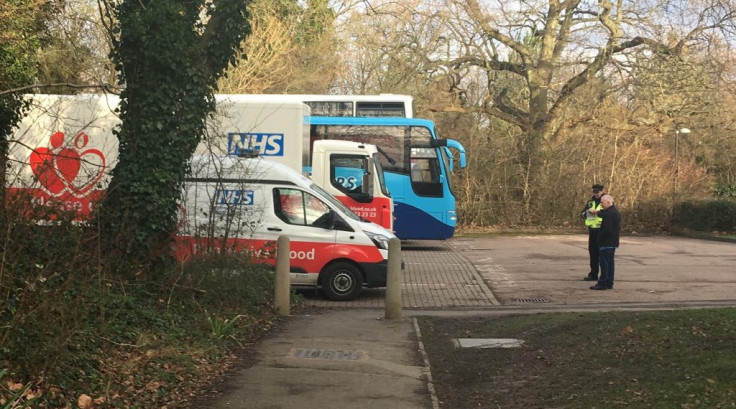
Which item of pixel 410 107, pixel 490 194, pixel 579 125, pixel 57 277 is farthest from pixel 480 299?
pixel 579 125

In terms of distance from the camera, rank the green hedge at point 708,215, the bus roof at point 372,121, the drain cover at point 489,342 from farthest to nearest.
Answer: the green hedge at point 708,215 < the bus roof at point 372,121 < the drain cover at point 489,342

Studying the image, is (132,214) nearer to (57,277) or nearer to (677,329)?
(57,277)

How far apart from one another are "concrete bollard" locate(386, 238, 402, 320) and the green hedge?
74.7 ft

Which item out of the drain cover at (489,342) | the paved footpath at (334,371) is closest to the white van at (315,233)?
the paved footpath at (334,371)

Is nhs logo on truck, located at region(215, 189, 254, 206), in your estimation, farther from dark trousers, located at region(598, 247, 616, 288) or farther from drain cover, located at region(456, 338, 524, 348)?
dark trousers, located at region(598, 247, 616, 288)

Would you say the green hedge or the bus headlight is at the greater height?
the green hedge

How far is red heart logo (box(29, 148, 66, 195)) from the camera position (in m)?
6.83

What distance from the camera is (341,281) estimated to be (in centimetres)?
1304

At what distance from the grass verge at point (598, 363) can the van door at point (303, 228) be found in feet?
11.1

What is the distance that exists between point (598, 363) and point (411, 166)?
1550 centimetres

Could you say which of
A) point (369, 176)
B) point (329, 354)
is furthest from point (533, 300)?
point (369, 176)

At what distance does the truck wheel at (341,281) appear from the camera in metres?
13.0

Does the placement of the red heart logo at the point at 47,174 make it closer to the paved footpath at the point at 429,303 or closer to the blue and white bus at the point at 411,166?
the paved footpath at the point at 429,303

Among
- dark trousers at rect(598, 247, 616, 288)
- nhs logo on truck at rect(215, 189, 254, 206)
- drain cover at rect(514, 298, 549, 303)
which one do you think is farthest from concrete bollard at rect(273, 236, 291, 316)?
dark trousers at rect(598, 247, 616, 288)
